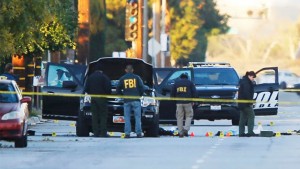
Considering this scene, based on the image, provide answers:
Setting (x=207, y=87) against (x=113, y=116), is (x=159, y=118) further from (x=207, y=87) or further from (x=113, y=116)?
(x=207, y=87)

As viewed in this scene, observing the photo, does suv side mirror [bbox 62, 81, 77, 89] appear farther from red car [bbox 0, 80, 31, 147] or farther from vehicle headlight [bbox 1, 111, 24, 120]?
vehicle headlight [bbox 1, 111, 24, 120]

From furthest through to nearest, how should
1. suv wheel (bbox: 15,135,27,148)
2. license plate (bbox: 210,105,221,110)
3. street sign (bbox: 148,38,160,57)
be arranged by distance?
1. street sign (bbox: 148,38,160,57)
2. license plate (bbox: 210,105,221,110)
3. suv wheel (bbox: 15,135,27,148)

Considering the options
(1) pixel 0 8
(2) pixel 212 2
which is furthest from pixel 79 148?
(2) pixel 212 2

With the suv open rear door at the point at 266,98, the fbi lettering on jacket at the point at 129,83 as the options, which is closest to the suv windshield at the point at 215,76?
the suv open rear door at the point at 266,98

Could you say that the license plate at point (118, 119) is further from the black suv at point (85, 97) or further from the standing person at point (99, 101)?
the standing person at point (99, 101)

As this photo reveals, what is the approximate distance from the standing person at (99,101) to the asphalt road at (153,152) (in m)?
0.52

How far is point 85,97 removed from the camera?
1351 inches

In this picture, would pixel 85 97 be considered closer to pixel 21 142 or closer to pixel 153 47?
pixel 21 142

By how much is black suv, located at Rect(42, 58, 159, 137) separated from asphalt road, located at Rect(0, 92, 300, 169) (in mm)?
507

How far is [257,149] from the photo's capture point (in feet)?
91.9

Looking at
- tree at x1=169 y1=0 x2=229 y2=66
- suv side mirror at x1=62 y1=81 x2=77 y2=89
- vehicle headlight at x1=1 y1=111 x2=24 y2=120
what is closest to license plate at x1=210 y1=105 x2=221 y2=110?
suv side mirror at x1=62 y1=81 x2=77 y2=89

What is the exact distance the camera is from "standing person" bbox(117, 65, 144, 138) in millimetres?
33406

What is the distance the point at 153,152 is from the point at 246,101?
8.02 metres

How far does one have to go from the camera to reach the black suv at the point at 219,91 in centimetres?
3872
